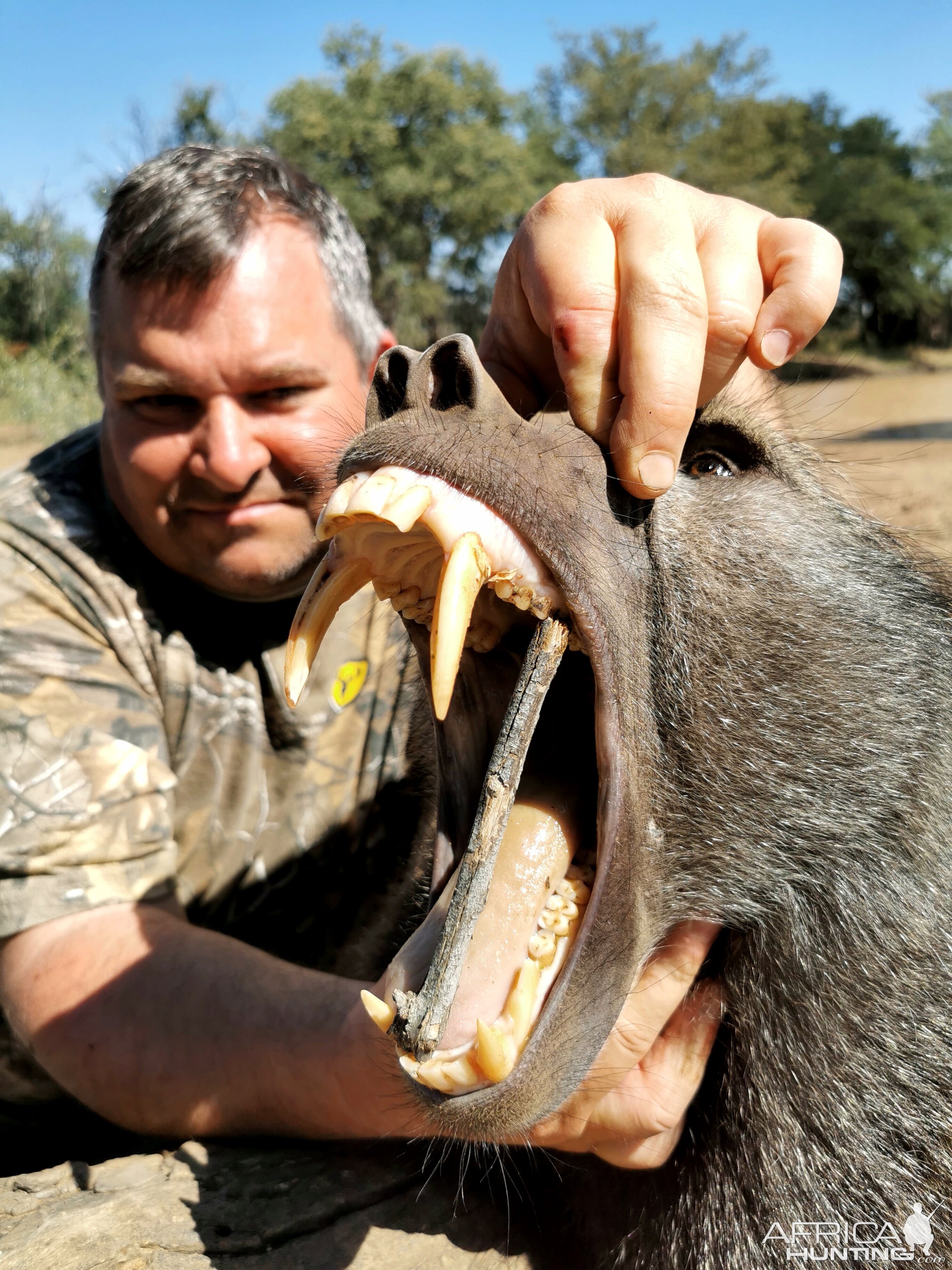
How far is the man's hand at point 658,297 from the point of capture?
1695mm

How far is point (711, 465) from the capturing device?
6.93ft

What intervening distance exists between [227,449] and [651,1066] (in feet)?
6.15

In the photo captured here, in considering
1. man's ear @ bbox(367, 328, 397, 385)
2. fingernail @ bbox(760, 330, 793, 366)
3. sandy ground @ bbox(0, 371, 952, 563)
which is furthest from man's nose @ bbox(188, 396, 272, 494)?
fingernail @ bbox(760, 330, 793, 366)

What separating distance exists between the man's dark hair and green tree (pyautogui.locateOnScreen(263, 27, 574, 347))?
25212 mm

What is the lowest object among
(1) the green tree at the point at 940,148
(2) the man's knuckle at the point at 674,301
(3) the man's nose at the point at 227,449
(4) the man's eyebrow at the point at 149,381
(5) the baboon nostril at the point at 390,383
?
(3) the man's nose at the point at 227,449

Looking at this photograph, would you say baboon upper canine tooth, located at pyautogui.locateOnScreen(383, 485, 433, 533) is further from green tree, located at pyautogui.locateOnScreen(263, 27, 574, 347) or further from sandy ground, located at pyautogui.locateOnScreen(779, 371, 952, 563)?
green tree, located at pyautogui.locateOnScreen(263, 27, 574, 347)

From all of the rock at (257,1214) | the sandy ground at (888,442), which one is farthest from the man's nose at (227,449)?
the rock at (257,1214)

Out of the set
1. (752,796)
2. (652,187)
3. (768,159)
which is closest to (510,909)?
(752,796)

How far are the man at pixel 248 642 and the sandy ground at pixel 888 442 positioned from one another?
25.9 inches

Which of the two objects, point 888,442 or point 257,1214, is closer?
point 257,1214

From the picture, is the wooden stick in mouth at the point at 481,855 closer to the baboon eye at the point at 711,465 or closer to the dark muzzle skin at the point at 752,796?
the dark muzzle skin at the point at 752,796

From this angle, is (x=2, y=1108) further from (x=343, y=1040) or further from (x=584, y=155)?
(x=584, y=155)

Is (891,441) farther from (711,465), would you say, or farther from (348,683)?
(711,465)

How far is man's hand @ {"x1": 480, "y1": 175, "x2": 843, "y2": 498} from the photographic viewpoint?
170 cm
